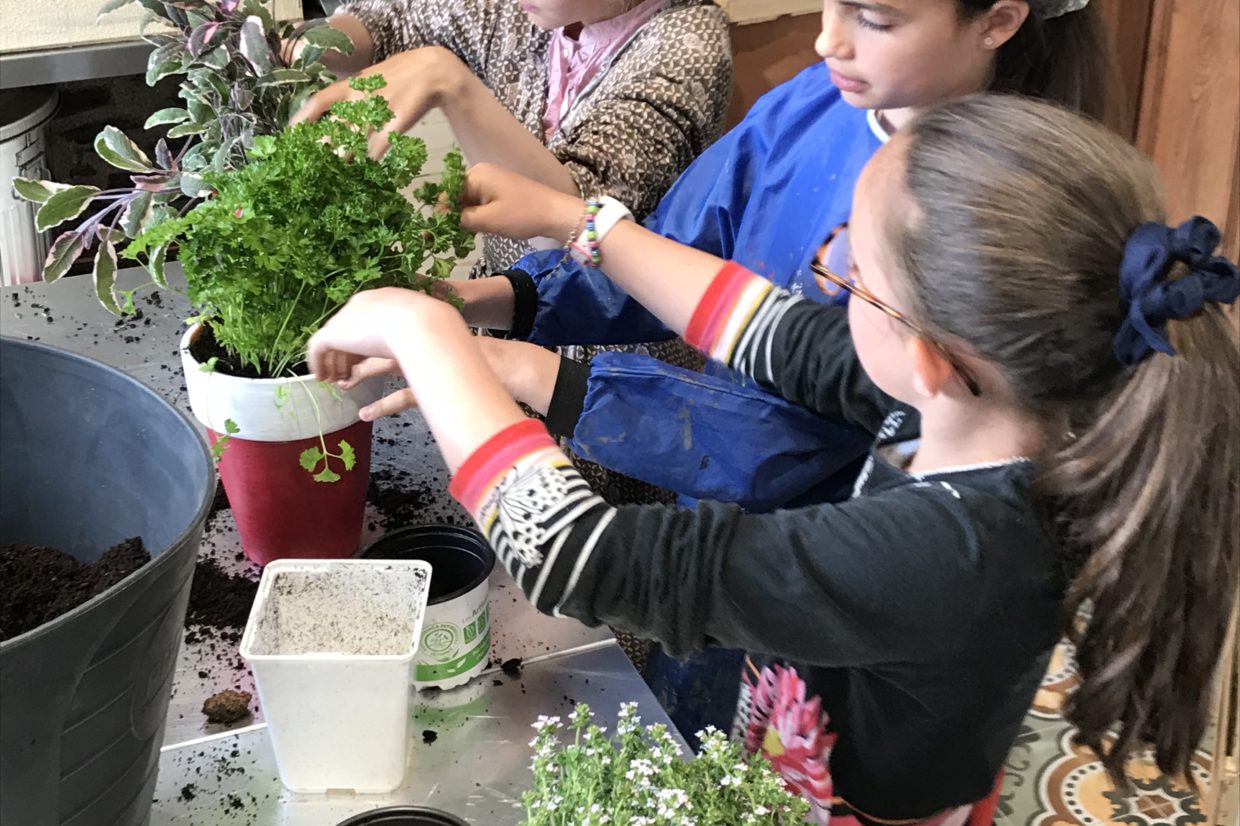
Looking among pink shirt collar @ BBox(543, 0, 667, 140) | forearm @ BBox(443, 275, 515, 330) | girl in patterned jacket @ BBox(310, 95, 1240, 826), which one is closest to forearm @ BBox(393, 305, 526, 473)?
girl in patterned jacket @ BBox(310, 95, 1240, 826)

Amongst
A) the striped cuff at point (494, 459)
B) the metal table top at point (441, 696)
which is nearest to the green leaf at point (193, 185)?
the metal table top at point (441, 696)

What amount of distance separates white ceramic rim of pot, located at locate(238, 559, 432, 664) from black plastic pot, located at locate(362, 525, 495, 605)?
0.08 meters

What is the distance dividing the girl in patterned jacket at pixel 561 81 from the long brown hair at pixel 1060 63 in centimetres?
41

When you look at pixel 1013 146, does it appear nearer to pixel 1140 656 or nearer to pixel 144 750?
pixel 1140 656

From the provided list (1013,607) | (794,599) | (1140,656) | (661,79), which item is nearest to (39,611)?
(794,599)

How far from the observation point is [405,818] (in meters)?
0.78

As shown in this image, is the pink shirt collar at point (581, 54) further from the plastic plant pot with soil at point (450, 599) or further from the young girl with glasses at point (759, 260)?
the plastic plant pot with soil at point (450, 599)

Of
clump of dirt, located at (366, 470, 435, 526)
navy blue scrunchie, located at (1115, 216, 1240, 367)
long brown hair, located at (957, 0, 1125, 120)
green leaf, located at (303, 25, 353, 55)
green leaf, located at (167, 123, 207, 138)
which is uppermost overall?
long brown hair, located at (957, 0, 1125, 120)

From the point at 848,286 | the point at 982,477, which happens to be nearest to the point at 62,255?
the point at 848,286

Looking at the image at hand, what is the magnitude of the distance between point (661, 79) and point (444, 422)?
735 mm

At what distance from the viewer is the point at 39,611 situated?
0.78 metres

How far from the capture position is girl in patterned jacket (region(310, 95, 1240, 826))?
2.47 ft

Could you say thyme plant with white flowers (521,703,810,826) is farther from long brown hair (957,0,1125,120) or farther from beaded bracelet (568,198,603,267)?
long brown hair (957,0,1125,120)

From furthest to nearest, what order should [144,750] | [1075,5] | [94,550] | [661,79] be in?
[661,79] < [1075,5] < [94,550] < [144,750]
